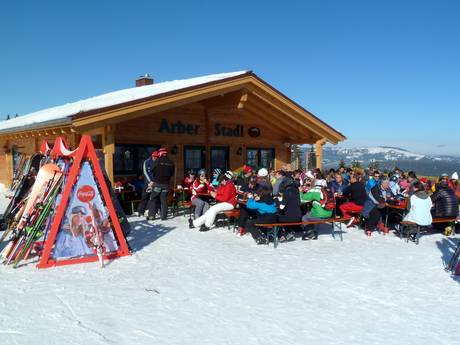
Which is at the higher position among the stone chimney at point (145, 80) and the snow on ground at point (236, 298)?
the stone chimney at point (145, 80)

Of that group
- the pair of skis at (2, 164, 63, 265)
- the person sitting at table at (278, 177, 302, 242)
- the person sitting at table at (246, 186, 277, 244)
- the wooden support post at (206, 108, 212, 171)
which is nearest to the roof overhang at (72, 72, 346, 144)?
the wooden support post at (206, 108, 212, 171)

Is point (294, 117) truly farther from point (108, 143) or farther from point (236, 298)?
point (236, 298)

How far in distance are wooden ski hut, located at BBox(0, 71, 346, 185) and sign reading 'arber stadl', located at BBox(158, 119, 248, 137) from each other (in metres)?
0.03

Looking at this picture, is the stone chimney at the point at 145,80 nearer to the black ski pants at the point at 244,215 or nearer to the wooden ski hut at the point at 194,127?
the wooden ski hut at the point at 194,127

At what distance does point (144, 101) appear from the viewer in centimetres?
923

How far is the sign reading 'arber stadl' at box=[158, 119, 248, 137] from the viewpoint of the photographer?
12.0 meters

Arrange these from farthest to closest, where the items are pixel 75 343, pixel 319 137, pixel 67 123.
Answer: pixel 319 137 → pixel 67 123 → pixel 75 343

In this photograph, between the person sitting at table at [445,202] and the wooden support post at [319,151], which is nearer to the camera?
the person sitting at table at [445,202]

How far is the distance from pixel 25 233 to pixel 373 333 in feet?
16.0

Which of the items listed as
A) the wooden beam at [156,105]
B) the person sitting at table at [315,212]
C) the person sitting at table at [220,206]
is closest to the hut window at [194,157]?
the wooden beam at [156,105]

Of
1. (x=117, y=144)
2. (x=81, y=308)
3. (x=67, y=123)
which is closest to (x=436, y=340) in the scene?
(x=81, y=308)

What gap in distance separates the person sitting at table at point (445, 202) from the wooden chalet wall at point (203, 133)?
285 inches

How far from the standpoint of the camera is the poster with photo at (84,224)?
5.59m

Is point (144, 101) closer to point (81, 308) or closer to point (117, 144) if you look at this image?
point (117, 144)
